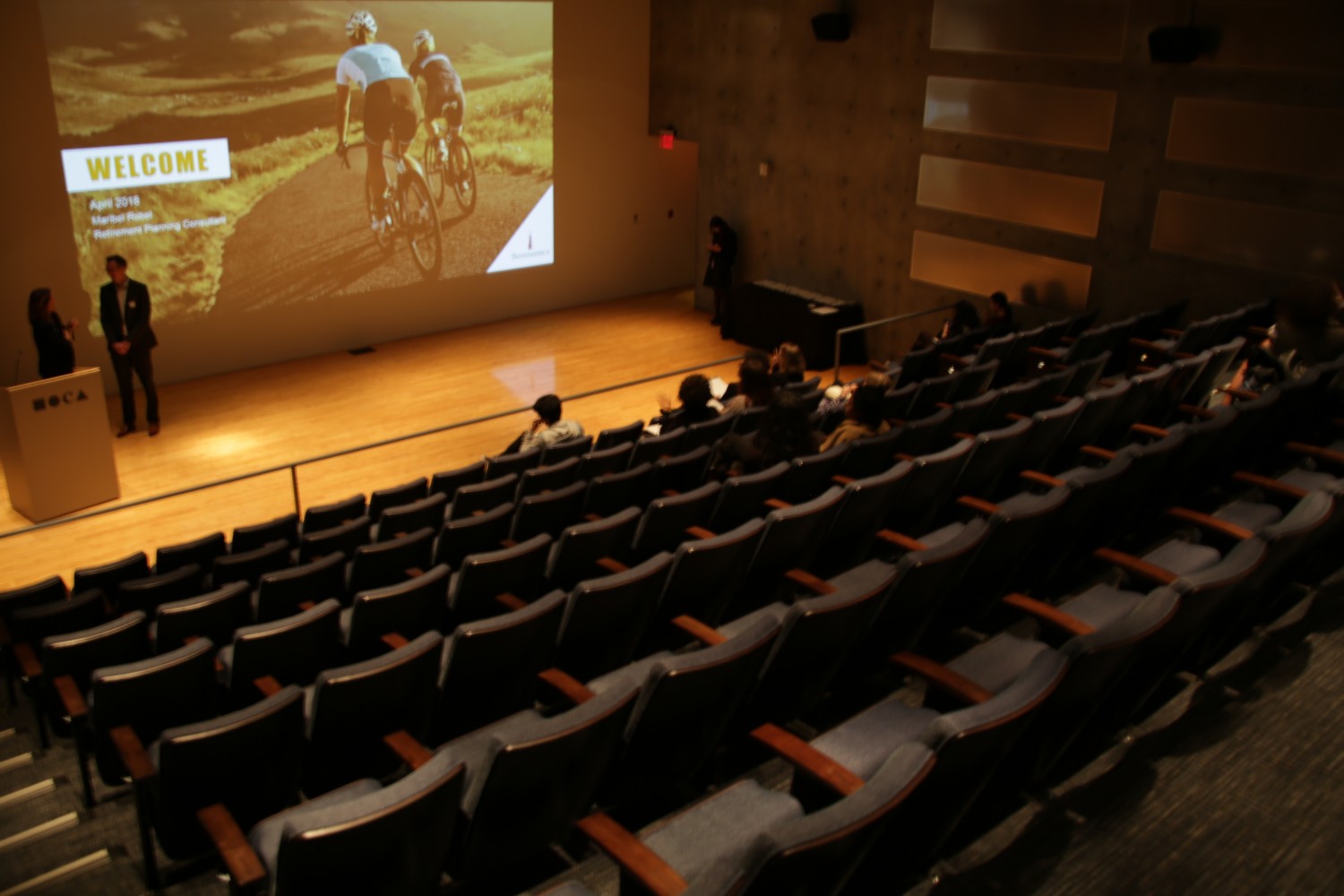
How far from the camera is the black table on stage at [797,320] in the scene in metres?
10.7

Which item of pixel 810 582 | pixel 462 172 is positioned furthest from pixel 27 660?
pixel 462 172

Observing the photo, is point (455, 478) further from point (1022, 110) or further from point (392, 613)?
point (1022, 110)

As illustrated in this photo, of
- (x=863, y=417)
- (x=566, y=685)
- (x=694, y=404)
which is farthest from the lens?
(x=694, y=404)

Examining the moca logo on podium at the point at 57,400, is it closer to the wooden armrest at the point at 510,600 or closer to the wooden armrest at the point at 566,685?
the wooden armrest at the point at 510,600

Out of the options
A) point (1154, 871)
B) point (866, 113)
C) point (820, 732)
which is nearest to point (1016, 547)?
point (820, 732)

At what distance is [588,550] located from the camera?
4.20m

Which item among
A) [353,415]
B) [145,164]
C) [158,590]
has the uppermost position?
[145,164]

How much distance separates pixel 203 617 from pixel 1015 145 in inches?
301

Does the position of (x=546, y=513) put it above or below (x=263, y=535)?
above

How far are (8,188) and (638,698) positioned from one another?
8.10 m

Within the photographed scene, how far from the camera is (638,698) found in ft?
8.89

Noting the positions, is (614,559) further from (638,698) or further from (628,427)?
(628,427)

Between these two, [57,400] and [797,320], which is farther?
[797,320]

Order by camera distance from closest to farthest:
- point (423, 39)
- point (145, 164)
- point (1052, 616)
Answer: point (1052, 616), point (145, 164), point (423, 39)
